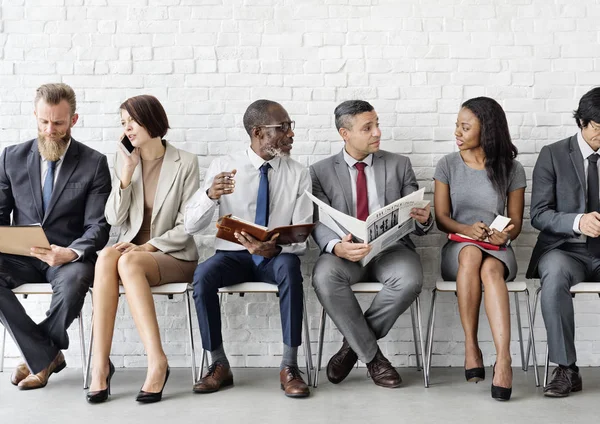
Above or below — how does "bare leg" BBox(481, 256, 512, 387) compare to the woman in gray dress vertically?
below

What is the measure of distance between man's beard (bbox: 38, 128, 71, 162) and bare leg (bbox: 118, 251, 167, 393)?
0.78 metres

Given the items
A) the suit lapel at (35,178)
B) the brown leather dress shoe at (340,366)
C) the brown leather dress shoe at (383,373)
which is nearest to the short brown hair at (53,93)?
the suit lapel at (35,178)

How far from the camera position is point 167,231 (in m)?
4.04

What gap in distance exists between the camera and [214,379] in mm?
3771

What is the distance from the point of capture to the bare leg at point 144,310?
361 centimetres

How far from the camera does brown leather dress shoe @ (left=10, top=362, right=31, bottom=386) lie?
396cm

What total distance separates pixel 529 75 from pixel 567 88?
23 cm

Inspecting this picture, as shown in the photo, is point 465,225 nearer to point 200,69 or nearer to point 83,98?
point 200,69

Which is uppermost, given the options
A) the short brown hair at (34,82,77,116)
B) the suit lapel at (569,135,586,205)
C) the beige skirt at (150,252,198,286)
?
the short brown hair at (34,82,77,116)

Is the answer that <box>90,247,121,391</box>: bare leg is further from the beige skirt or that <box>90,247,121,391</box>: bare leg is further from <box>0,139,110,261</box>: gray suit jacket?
<box>0,139,110,261</box>: gray suit jacket

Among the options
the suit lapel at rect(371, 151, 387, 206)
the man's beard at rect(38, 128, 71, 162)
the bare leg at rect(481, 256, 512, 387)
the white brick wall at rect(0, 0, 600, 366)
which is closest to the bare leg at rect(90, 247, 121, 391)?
the man's beard at rect(38, 128, 71, 162)

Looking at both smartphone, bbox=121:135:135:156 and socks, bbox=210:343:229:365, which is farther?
smartphone, bbox=121:135:135:156

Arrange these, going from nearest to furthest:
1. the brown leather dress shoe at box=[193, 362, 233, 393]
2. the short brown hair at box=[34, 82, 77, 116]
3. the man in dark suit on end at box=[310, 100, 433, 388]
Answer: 1. the brown leather dress shoe at box=[193, 362, 233, 393]
2. the man in dark suit on end at box=[310, 100, 433, 388]
3. the short brown hair at box=[34, 82, 77, 116]

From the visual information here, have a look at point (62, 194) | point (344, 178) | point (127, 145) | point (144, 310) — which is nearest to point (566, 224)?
point (344, 178)
